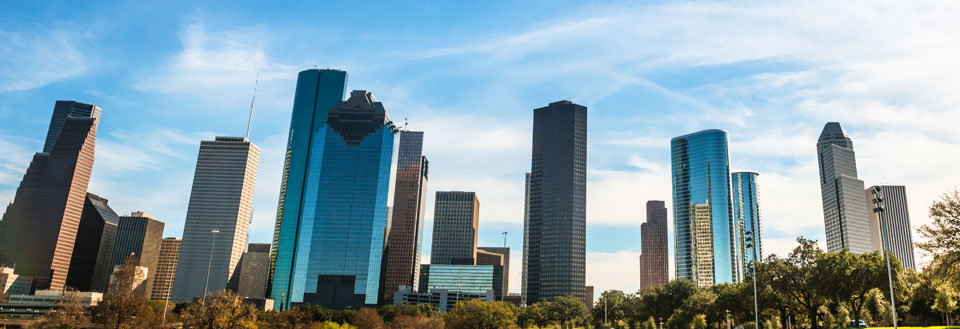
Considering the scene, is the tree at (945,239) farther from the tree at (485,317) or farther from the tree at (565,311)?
the tree at (565,311)

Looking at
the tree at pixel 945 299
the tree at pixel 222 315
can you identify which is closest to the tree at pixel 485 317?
the tree at pixel 222 315

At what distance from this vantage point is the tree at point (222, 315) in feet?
161

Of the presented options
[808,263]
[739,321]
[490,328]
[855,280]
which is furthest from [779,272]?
[490,328]

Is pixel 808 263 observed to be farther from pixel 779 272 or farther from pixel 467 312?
pixel 467 312

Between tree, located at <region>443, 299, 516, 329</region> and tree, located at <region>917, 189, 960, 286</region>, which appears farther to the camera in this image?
tree, located at <region>443, 299, 516, 329</region>

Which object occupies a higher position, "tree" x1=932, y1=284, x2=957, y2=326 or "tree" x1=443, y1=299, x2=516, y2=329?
"tree" x1=932, y1=284, x2=957, y2=326

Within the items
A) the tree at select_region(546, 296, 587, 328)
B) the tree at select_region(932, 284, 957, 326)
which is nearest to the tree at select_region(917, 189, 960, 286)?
the tree at select_region(932, 284, 957, 326)

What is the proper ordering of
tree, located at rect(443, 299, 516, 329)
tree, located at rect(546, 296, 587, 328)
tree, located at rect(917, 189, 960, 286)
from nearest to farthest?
1. tree, located at rect(917, 189, 960, 286)
2. tree, located at rect(443, 299, 516, 329)
3. tree, located at rect(546, 296, 587, 328)

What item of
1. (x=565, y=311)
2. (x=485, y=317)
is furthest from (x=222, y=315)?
(x=565, y=311)

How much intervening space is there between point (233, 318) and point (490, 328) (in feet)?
114

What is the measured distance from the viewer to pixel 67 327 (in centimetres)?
5469

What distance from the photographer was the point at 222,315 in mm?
49125

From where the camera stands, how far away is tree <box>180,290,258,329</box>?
49.2 meters

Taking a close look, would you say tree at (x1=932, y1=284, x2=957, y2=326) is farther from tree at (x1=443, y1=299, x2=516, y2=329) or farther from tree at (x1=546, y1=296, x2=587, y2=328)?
tree at (x1=546, y1=296, x2=587, y2=328)
